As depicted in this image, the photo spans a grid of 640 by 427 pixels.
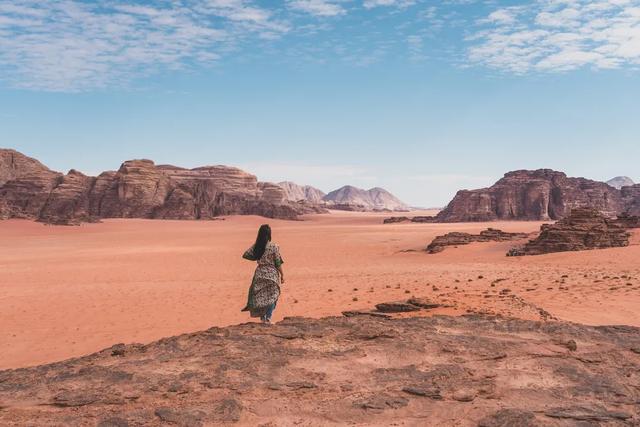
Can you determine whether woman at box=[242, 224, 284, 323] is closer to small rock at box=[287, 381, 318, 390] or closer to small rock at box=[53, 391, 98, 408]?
small rock at box=[287, 381, 318, 390]

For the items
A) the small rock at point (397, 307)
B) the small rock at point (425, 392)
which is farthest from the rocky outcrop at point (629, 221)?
the small rock at point (425, 392)

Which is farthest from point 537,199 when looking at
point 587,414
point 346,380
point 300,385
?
point 300,385

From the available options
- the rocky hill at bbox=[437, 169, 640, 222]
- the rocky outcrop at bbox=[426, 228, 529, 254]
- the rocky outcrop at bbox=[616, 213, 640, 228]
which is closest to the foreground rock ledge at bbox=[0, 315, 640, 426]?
the rocky outcrop at bbox=[426, 228, 529, 254]

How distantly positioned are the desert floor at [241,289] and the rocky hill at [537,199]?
167ft

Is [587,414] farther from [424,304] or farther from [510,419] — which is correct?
[424,304]

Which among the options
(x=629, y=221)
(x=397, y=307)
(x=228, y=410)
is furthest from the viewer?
(x=629, y=221)

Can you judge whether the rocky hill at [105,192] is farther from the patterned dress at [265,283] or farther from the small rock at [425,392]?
the small rock at [425,392]

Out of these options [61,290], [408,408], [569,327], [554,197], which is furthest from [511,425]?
[554,197]

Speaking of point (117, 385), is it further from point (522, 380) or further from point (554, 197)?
point (554, 197)

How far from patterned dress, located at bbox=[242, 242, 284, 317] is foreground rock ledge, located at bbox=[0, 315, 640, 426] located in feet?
2.48

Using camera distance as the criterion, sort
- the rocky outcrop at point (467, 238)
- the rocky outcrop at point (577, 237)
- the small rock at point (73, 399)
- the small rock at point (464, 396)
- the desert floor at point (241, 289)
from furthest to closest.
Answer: the rocky outcrop at point (467, 238) < the rocky outcrop at point (577, 237) < the desert floor at point (241, 289) < the small rock at point (464, 396) < the small rock at point (73, 399)

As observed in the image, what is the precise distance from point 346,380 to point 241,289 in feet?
36.0

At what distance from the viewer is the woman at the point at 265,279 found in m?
7.59

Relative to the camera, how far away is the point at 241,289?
1553cm
